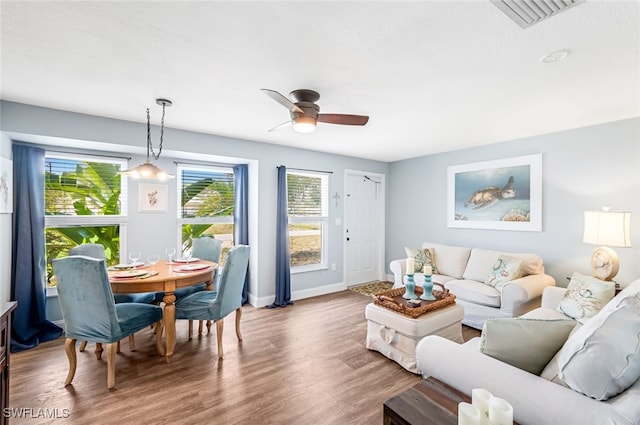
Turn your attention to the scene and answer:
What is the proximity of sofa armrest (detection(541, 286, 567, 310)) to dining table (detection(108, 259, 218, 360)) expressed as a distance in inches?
136

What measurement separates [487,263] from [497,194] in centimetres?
105

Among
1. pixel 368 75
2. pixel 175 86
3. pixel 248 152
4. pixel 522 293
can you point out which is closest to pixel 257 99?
pixel 175 86

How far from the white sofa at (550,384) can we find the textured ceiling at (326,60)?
1.58 meters

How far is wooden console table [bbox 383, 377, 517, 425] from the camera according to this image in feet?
3.68

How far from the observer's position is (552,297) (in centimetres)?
289

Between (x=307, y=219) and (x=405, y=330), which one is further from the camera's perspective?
(x=307, y=219)

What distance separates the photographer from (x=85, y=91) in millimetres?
2439

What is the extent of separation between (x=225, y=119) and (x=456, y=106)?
238 centimetres

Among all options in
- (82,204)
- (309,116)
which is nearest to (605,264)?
(309,116)

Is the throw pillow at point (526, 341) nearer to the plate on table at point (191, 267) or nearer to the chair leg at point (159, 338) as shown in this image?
the plate on table at point (191, 267)

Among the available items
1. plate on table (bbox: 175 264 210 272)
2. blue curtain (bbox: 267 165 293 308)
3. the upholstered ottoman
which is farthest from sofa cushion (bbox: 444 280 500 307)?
plate on table (bbox: 175 264 210 272)

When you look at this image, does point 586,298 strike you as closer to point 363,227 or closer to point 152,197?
point 363,227

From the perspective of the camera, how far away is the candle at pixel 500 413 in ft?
2.94

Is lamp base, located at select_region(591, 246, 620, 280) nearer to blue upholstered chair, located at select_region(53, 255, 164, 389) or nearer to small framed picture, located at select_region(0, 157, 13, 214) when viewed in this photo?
blue upholstered chair, located at select_region(53, 255, 164, 389)
